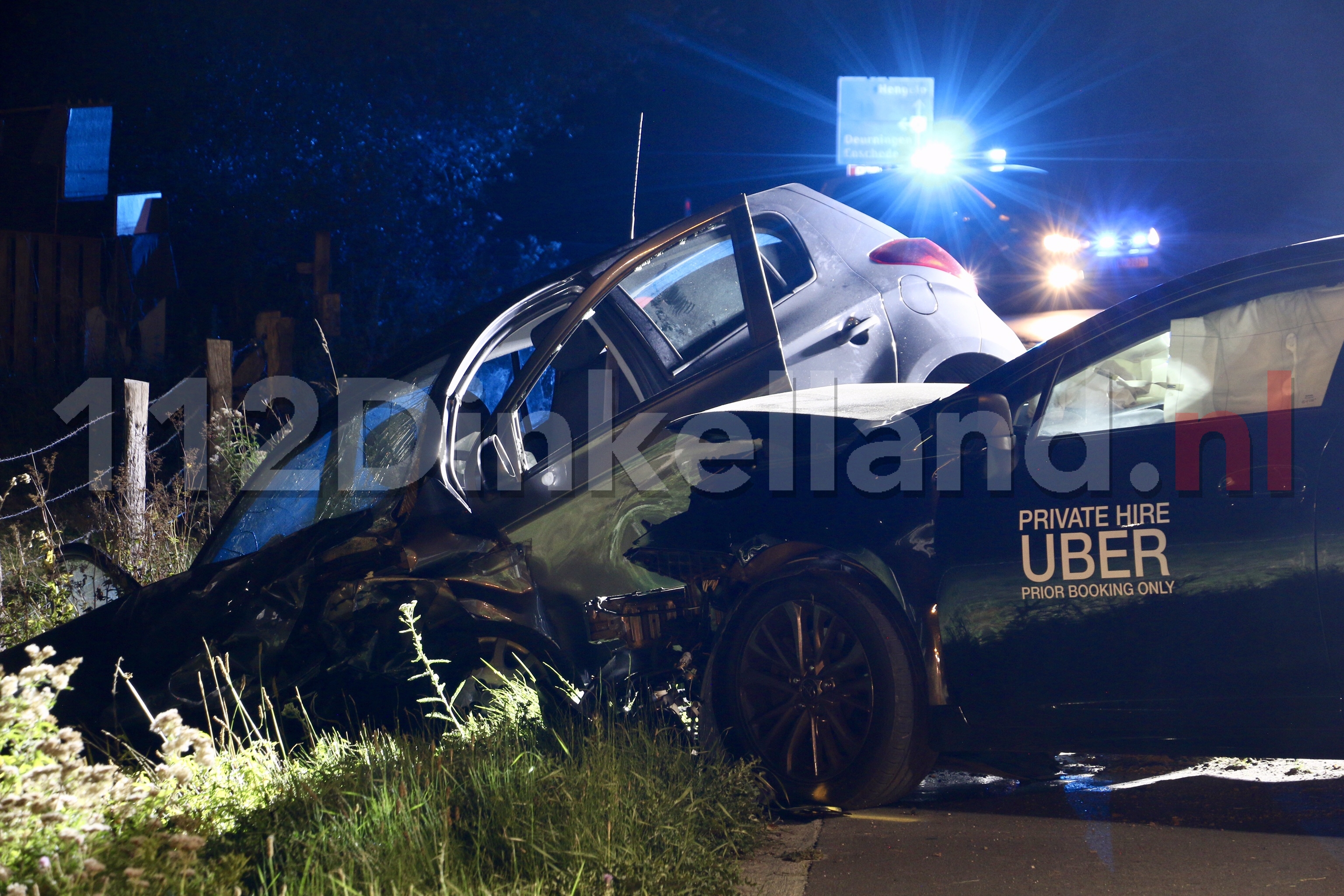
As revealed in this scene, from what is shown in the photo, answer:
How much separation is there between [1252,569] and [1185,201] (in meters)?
27.9

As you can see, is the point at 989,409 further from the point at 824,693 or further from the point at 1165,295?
the point at 824,693

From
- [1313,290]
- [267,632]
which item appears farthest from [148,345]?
[1313,290]

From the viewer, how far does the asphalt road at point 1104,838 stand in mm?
3010

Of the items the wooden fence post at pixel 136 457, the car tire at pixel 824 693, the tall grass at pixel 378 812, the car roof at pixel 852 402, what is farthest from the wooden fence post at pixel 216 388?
the car tire at pixel 824 693

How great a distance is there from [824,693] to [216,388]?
6.08m

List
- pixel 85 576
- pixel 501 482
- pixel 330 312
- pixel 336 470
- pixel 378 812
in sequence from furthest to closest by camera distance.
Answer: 1. pixel 330 312
2. pixel 85 576
3. pixel 336 470
4. pixel 501 482
5. pixel 378 812

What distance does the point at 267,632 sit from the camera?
423 cm

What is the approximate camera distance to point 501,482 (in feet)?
14.1

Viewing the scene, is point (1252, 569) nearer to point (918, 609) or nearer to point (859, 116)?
point (918, 609)

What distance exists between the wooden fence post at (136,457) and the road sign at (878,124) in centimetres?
3152

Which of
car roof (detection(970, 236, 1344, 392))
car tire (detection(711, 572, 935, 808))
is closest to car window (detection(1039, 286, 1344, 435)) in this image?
car roof (detection(970, 236, 1344, 392))

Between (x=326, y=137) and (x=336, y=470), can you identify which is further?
(x=326, y=137)

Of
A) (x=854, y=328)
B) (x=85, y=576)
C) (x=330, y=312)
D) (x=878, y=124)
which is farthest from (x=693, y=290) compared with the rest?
(x=878, y=124)

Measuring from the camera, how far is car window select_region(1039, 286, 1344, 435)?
320cm
